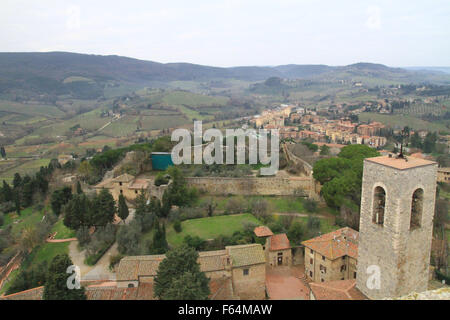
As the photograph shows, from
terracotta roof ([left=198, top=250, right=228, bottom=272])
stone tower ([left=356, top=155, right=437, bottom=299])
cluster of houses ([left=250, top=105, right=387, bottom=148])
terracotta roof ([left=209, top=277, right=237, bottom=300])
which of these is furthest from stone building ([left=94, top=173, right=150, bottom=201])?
cluster of houses ([left=250, top=105, right=387, bottom=148])

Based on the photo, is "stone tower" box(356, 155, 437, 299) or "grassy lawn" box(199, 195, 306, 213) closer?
"stone tower" box(356, 155, 437, 299)

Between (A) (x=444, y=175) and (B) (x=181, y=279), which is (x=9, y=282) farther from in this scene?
(A) (x=444, y=175)

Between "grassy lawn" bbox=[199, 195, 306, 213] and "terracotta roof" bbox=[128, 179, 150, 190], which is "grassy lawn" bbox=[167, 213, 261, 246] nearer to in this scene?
"grassy lawn" bbox=[199, 195, 306, 213]

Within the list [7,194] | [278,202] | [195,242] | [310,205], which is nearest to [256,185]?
[278,202]

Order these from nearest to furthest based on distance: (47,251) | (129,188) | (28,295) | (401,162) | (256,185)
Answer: (401,162) < (28,295) < (47,251) < (129,188) < (256,185)

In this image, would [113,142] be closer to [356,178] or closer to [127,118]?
[127,118]
